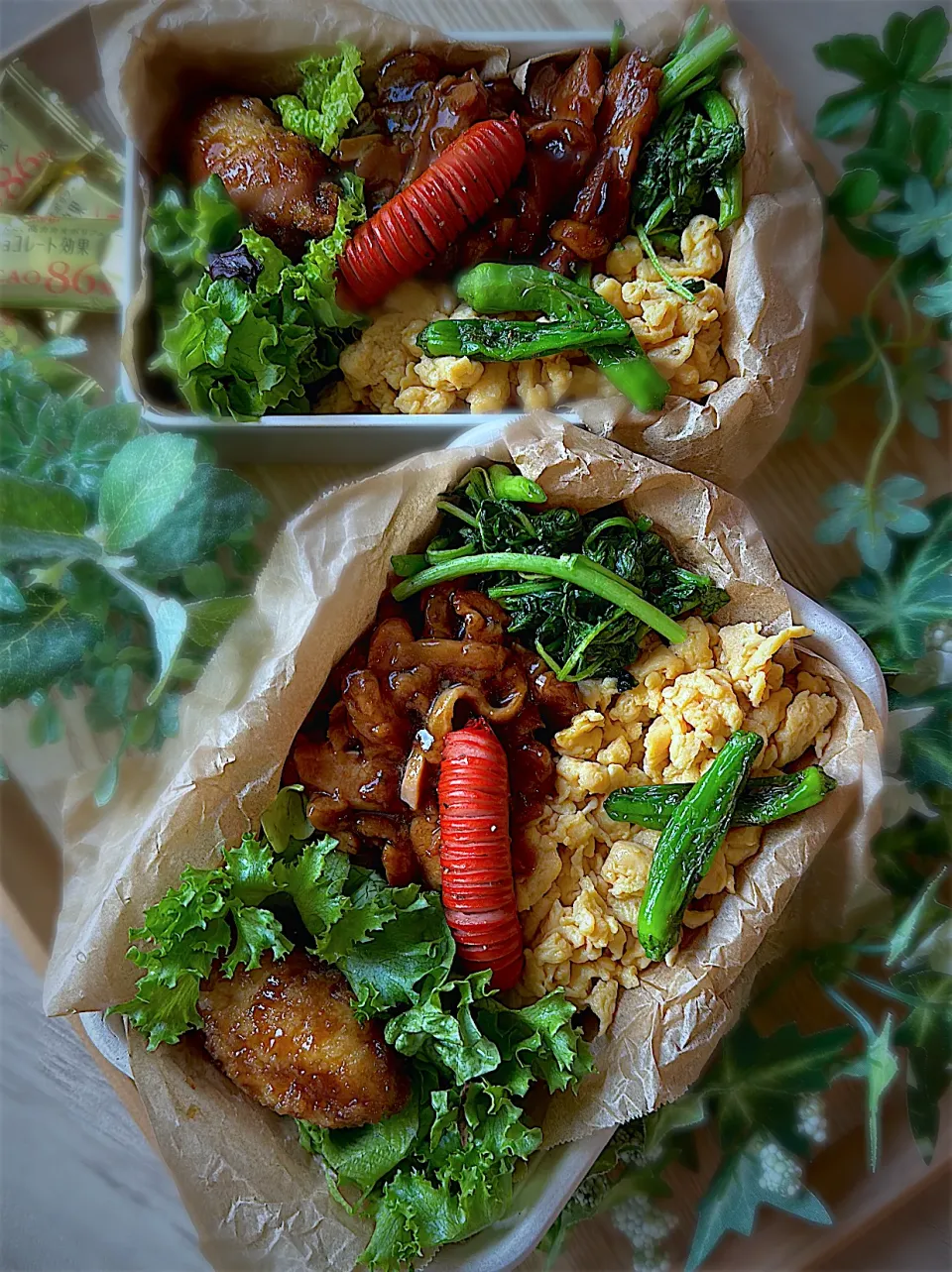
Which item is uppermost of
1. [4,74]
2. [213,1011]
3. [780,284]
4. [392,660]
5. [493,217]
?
[4,74]

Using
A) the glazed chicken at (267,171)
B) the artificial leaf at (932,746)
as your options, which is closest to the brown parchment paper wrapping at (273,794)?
the artificial leaf at (932,746)

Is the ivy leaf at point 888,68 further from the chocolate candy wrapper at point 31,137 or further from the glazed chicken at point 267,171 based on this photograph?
the chocolate candy wrapper at point 31,137

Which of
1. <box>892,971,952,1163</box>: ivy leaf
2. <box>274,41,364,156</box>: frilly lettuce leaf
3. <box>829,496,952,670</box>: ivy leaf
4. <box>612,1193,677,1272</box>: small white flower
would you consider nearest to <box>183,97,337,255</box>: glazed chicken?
<box>274,41,364,156</box>: frilly lettuce leaf

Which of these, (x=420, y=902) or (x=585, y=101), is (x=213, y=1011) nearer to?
(x=420, y=902)

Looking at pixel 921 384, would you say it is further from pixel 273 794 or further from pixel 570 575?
pixel 273 794

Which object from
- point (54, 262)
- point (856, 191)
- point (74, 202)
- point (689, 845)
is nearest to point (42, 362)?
point (54, 262)

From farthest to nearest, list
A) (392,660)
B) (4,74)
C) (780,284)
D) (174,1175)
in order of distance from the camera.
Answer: (4,74)
(780,284)
(392,660)
(174,1175)

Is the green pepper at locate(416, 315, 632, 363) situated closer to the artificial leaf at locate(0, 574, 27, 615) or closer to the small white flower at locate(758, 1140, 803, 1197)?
the artificial leaf at locate(0, 574, 27, 615)

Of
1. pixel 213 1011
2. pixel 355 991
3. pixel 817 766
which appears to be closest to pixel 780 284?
pixel 817 766

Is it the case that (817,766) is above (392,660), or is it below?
below
